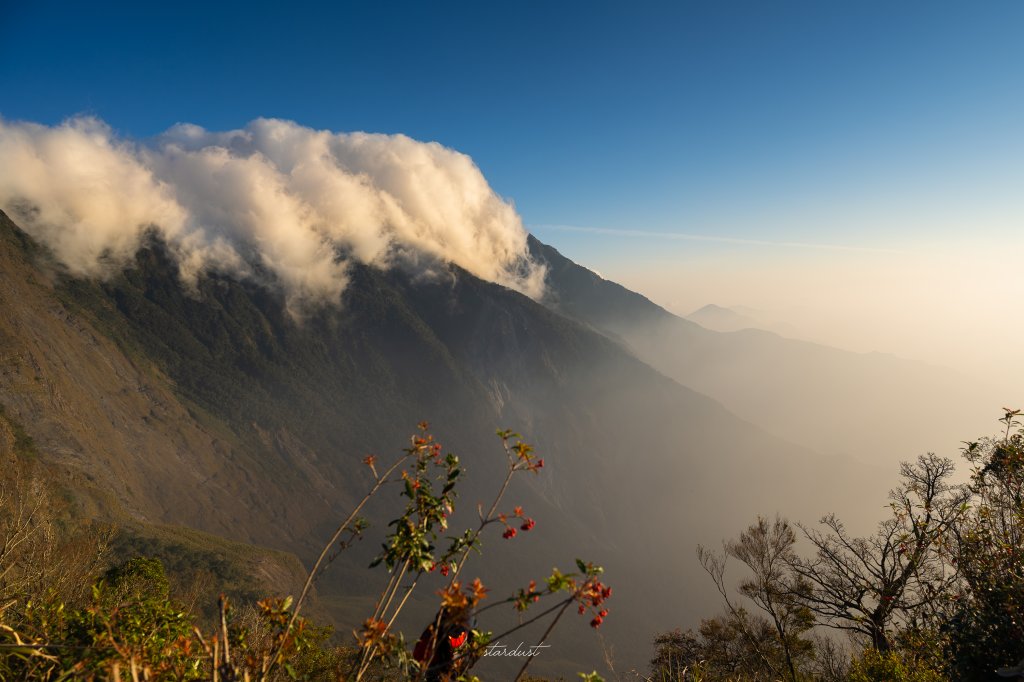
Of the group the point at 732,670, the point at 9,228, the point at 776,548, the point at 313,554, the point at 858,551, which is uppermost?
the point at 9,228

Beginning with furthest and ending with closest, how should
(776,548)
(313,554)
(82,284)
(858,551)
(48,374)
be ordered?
(82,284) < (313,554) < (48,374) < (776,548) < (858,551)

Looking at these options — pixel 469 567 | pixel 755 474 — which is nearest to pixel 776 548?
pixel 469 567

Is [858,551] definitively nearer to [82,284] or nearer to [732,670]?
[732,670]

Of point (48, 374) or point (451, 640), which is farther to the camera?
point (48, 374)

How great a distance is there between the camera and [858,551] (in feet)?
70.3

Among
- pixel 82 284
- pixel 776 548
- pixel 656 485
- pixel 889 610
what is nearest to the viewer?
pixel 889 610

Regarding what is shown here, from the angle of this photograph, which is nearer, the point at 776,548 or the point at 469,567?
the point at 776,548

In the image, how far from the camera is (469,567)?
140 metres

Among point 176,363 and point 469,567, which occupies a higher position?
point 176,363

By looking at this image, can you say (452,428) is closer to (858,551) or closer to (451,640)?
(858,551)

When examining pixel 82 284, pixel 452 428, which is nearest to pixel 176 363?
pixel 82 284

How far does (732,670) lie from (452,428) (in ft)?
568

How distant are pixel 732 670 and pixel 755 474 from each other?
194024 millimetres

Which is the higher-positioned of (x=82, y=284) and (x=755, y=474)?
(x=82, y=284)
